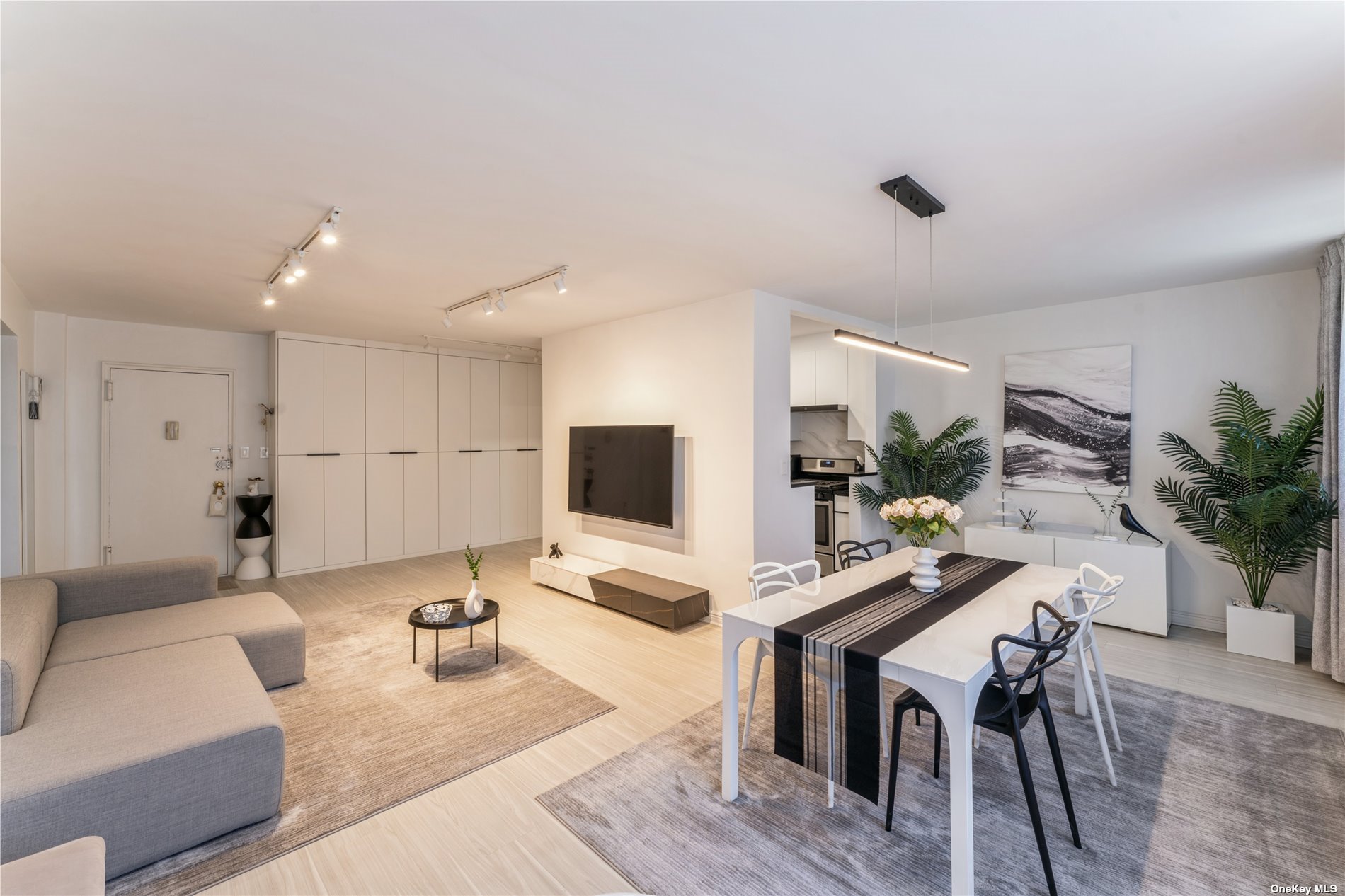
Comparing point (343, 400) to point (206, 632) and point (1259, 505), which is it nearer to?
point (206, 632)

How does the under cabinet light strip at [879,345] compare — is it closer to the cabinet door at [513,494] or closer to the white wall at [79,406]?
the cabinet door at [513,494]

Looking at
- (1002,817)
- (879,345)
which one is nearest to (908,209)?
(879,345)

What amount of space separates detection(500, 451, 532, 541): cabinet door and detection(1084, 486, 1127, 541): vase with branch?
6578mm

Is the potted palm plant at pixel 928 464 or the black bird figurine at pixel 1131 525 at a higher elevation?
the potted palm plant at pixel 928 464

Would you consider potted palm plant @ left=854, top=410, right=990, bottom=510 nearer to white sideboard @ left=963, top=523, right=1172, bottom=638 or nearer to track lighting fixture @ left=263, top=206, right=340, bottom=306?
white sideboard @ left=963, top=523, right=1172, bottom=638

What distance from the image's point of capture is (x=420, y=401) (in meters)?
7.06

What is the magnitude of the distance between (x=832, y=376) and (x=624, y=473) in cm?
248

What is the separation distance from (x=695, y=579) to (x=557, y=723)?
197 centimetres

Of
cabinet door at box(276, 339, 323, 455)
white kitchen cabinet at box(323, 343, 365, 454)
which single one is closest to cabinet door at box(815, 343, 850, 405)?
white kitchen cabinet at box(323, 343, 365, 454)

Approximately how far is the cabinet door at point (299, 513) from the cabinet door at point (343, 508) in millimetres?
64

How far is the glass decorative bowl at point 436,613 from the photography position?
3492mm

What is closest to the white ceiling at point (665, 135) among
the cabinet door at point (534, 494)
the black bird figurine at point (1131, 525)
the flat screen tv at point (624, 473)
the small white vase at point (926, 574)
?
the flat screen tv at point (624, 473)

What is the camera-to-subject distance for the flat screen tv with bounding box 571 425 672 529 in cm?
474

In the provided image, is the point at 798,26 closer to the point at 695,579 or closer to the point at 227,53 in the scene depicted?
the point at 227,53
